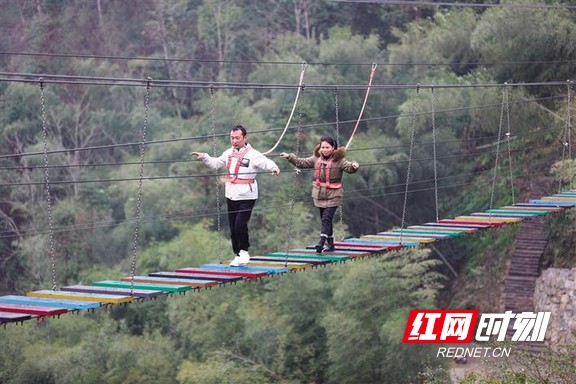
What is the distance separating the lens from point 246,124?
74.1ft

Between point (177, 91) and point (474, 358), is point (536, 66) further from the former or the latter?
point (177, 91)

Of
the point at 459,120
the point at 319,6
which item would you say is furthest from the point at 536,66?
the point at 319,6

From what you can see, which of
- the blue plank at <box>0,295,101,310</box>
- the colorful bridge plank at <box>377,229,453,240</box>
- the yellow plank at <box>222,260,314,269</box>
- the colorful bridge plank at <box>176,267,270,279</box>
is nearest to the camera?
the blue plank at <box>0,295,101,310</box>

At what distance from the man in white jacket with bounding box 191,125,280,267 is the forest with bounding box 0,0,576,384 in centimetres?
641

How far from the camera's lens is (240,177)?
9.15 meters

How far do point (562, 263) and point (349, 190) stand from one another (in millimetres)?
4259

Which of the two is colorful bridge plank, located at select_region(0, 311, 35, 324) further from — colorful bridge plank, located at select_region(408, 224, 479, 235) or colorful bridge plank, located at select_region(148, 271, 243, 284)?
colorful bridge plank, located at select_region(408, 224, 479, 235)

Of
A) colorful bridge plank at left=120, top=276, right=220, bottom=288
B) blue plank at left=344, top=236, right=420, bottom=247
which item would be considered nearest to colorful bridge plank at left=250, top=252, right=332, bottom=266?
blue plank at left=344, top=236, right=420, bottom=247

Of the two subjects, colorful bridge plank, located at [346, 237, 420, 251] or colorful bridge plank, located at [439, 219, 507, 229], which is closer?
colorful bridge plank, located at [346, 237, 420, 251]

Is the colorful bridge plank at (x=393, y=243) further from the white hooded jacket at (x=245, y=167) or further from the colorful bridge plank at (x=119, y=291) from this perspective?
the colorful bridge plank at (x=119, y=291)

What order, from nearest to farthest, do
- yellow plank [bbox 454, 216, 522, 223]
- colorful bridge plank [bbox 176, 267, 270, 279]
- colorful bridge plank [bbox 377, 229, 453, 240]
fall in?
colorful bridge plank [bbox 176, 267, 270, 279] < colorful bridge plank [bbox 377, 229, 453, 240] < yellow plank [bbox 454, 216, 522, 223]

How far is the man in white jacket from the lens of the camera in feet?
29.5

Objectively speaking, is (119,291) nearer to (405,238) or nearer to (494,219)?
(405,238)

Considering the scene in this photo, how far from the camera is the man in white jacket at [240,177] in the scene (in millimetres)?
8984
